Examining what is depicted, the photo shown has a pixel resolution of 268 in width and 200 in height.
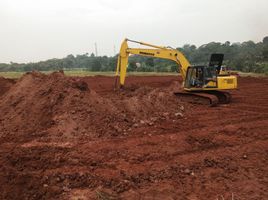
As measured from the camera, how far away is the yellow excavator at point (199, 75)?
14.3m

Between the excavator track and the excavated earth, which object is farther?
the excavator track

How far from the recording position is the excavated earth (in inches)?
234

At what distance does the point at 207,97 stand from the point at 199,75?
4.11 ft

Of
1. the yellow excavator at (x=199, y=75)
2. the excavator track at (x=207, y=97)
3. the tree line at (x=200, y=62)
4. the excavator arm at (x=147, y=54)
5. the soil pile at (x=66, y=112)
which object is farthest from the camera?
the tree line at (x=200, y=62)

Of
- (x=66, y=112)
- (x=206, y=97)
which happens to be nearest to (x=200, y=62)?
(x=206, y=97)

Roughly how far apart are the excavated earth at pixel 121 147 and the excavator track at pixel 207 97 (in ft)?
2.62

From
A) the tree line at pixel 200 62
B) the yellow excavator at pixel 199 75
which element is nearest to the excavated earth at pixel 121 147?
the yellow excavator at pixel 199 75

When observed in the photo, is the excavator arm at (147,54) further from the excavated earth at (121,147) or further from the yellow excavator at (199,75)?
the excavated earth at (121,147)

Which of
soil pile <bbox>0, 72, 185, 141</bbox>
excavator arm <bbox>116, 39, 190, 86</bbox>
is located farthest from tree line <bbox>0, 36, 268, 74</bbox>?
soil pile <bbox>0, 72, 185, 141</bbox>

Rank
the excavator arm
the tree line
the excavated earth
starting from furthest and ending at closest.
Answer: the tree line
the excavator arm
the excavated earth

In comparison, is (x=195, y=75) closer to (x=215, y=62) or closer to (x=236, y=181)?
(x=215, y=62)

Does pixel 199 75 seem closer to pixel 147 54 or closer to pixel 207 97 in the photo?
→ pixel 207 97

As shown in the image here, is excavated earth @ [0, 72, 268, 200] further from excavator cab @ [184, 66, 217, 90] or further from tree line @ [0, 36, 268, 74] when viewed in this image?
tree line @ [0, 36, 268, 74]

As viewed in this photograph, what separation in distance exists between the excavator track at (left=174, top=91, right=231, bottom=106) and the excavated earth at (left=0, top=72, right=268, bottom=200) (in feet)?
2.62
